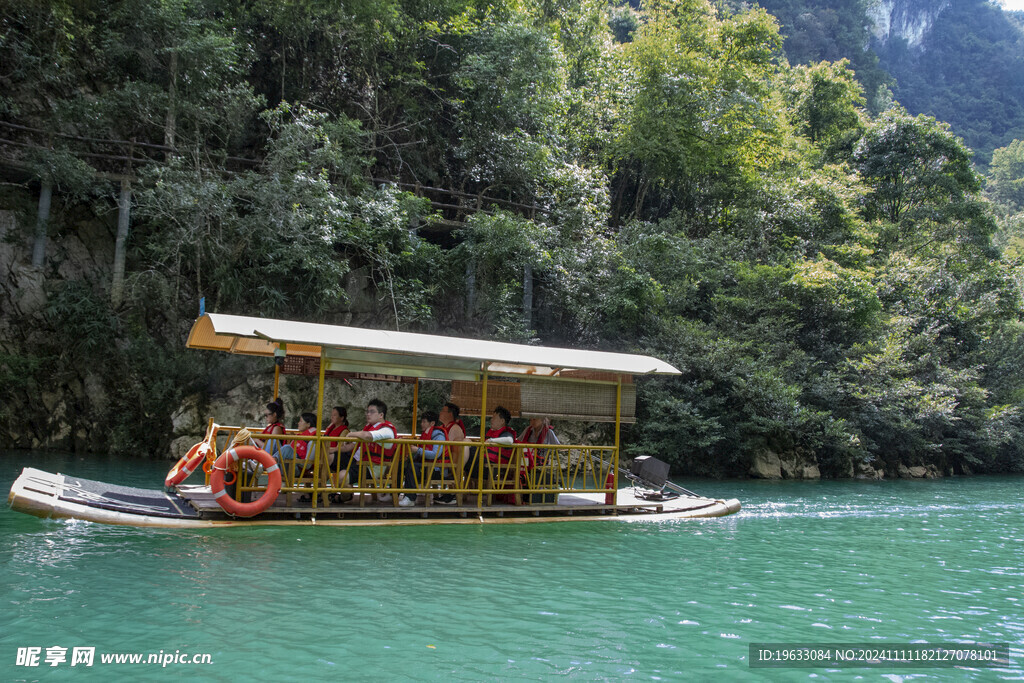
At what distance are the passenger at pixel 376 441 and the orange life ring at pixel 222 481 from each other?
1.10m

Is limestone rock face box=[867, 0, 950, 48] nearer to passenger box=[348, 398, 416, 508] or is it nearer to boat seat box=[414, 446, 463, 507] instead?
boat seat box=[414, 446, 463, 507]

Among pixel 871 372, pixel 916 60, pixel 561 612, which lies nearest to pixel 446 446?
pixel 561 612

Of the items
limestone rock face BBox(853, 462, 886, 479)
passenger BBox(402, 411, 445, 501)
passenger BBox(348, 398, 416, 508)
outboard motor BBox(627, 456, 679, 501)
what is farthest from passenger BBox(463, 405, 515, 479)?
limestone rock face BBox(853, 462, 886, 479)

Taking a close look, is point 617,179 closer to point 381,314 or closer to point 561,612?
point 381,314

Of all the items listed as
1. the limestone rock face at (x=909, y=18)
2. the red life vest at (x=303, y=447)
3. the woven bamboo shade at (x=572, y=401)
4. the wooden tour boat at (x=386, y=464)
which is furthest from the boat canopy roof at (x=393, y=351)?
the limestone rock face at (x=909, y=18)

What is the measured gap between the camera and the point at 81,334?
1783cm

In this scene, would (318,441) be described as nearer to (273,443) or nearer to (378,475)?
(273,443)

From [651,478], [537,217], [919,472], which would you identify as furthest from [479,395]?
[919,472]

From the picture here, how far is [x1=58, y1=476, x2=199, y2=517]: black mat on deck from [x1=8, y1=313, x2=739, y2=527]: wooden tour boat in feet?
0.06

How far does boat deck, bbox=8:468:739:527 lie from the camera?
8.01 metres

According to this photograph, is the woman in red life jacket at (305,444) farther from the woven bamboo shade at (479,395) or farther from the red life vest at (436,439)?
the woven bamboo shade at (479,395)

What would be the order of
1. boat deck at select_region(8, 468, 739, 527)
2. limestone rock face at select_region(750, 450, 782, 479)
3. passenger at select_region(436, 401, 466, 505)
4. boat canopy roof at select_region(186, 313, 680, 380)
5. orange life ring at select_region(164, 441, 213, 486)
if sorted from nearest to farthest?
boat deck at select_region(8, 468, 739, 527)
boat canopy roof at select_region(186, 313, 680, 380)
orange life ring at select_region(164, 441, 213, 486)
passenger at select_region(436, 401, 466, 505)
limestone rock face at select_region(750, 450, 782, 479)

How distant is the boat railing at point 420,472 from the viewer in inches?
353

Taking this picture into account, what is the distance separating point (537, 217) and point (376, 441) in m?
14.7
